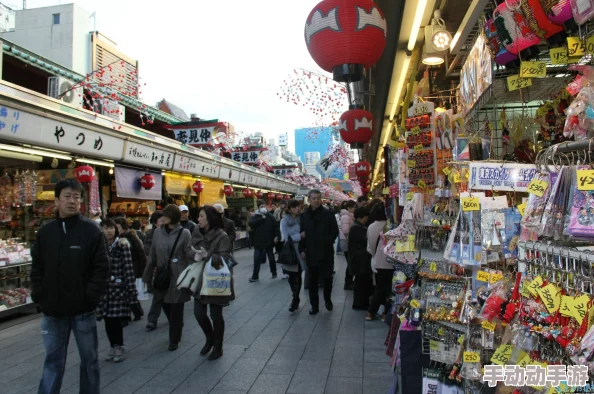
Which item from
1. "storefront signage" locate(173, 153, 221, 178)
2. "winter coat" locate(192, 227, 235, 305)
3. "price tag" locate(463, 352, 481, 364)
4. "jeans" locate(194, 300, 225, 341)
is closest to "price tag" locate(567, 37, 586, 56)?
"price tag" locate(463, 352, 481, 364)

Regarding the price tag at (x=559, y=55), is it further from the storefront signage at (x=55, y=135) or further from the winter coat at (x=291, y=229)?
the winter coat at (x=291, y=229)

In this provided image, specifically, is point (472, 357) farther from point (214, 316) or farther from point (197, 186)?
point (197, 186)

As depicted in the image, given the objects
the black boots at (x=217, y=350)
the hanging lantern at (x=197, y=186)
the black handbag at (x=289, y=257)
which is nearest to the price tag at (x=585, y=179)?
the black boots at (x=217, y=350)

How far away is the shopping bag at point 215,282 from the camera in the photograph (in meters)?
5.23

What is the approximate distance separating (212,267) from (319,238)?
254cm

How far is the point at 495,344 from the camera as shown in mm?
2688

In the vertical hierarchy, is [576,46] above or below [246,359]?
above

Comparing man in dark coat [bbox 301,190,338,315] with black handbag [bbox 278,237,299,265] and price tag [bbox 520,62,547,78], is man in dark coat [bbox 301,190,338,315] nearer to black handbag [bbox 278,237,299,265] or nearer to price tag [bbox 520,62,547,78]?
black handbag [bbox 278,237,299,265]

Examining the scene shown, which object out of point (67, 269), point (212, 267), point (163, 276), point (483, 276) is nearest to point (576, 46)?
point (483, 276)

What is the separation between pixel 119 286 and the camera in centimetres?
549

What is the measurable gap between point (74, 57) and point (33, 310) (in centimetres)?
1218

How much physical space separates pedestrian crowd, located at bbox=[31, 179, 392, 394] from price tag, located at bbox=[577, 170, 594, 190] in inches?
140

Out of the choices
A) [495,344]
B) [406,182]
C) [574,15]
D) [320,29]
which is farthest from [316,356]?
[574,15]

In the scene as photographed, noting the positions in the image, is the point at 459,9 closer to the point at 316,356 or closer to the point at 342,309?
the point at 316,356
